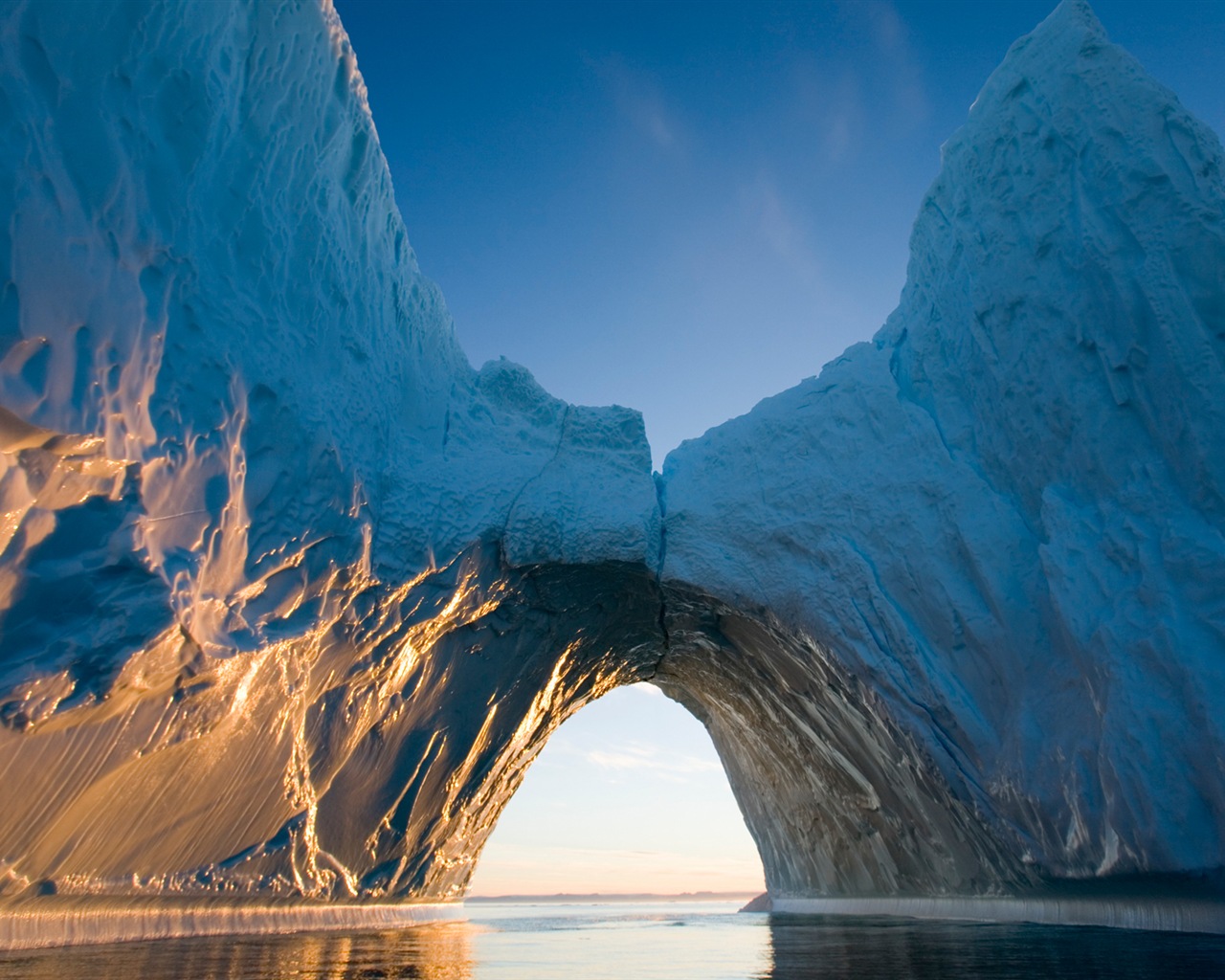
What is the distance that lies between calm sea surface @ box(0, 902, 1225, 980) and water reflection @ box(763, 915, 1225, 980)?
1 centimetres

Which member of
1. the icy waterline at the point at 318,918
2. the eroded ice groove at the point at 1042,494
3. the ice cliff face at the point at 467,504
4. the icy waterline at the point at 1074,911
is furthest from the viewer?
the icy waterline at the point at 1074,911

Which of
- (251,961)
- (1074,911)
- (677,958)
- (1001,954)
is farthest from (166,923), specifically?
(1074,911)

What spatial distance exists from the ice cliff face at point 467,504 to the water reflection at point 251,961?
891 millimetres

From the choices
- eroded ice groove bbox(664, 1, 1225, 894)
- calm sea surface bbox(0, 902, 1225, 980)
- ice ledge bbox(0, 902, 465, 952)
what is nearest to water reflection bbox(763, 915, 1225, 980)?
calm sea surface bbox(0, 902, 1225, 980)

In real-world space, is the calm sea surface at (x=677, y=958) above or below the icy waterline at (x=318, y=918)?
below

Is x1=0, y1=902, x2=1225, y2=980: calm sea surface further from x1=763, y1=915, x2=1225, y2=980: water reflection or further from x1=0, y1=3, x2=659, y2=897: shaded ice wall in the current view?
x1=0, y1=3, x2=659, y2=897: shaded ice wall

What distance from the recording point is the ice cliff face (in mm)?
6938

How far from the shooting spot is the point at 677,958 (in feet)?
27.3

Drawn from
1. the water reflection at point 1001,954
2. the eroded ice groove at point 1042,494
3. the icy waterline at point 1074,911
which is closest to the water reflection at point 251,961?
the water reflection at point 1001,954

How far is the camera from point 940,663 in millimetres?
10188

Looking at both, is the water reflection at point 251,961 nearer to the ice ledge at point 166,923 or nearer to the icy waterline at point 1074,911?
the ice ledge at point 166,923

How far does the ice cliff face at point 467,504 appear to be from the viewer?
694 centimetres

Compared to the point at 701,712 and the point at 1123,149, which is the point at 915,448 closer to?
the point at 1123,149

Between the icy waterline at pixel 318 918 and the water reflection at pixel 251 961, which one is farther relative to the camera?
the icy waterline at pixel 318 918
